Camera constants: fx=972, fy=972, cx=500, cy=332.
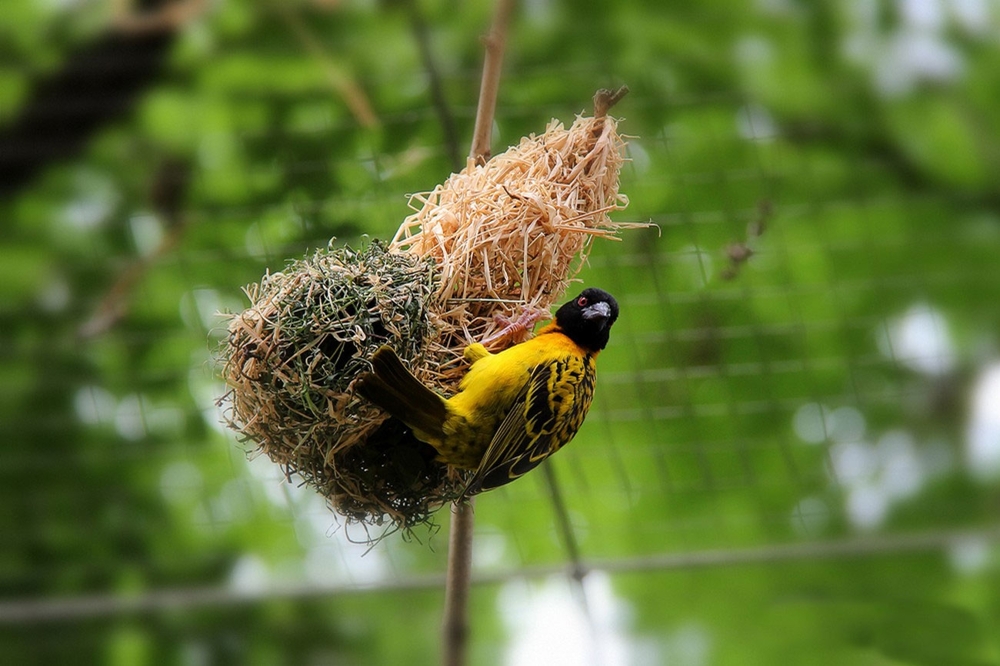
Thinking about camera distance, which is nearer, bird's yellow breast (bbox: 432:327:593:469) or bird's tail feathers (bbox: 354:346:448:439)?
bird's tail feathers (bbox: 354:346:448:439)

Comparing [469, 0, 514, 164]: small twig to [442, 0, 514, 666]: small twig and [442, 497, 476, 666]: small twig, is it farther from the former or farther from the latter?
[442, 497, 476, 666]: small twig

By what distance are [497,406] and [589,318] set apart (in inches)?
15.4

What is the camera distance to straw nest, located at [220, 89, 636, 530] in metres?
1.89

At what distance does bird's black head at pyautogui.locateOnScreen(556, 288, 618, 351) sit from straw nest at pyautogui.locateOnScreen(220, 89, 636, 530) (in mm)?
70

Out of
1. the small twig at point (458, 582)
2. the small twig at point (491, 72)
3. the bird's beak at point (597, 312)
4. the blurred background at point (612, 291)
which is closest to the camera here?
the small twig at point (458, 582)

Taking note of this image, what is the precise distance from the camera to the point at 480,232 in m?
2.12

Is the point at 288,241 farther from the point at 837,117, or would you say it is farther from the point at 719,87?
the point at 837,117

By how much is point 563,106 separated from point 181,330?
6.41 ft

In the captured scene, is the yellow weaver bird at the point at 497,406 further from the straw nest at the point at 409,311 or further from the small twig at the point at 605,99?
the small twig at the point at 605,99

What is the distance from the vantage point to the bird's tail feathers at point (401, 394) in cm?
176

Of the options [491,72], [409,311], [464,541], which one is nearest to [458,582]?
[464,541]

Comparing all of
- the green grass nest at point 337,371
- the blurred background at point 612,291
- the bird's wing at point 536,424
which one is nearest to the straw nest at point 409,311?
the green grass nest at point 337,371

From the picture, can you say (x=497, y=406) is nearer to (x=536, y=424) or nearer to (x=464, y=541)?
(x=536, y=424)

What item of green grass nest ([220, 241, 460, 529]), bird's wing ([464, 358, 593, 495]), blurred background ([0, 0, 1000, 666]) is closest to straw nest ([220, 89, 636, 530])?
green grass nest ([220, 241, 460, 529])
